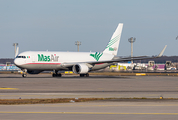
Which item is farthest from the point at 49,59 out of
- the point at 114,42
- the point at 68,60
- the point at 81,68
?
the point at 114,42

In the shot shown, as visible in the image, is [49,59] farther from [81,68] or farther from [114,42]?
[114,42]

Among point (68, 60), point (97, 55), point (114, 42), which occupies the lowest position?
point (68, 60)

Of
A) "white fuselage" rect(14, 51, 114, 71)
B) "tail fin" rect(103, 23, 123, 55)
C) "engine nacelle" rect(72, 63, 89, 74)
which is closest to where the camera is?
"white fuselage" rect(14, 51, 114, 71)

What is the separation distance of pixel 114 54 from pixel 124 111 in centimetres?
5430

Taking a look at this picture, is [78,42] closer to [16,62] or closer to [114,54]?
[114,54]

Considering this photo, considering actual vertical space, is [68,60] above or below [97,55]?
below

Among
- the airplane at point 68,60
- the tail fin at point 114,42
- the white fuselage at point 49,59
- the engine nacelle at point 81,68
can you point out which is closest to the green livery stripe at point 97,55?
the airplane at point 68,60

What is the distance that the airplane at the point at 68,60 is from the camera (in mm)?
56719

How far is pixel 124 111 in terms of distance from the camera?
1482cm

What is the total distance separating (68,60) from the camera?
60.9 m

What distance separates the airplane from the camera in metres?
56.7

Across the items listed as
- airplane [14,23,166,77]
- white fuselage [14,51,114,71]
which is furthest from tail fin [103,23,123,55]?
white fuselage [14,51,114,71]

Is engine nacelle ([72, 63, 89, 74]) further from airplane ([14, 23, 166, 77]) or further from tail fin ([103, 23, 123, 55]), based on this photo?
tail fin ([103, 23, 123, 55])

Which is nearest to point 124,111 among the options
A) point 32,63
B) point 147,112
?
point 147,112
